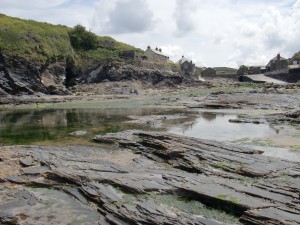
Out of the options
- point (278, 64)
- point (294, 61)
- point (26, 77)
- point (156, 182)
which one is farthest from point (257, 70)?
point (156, 182)

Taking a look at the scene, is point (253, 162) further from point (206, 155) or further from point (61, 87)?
point (61, 87)

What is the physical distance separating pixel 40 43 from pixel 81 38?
2366 centimetres

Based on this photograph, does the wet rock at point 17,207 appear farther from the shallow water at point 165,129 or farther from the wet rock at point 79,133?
the wet rock at point 79,133

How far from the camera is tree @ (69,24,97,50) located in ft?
415

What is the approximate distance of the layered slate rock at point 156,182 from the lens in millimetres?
15336

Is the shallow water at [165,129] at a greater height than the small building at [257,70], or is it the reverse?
the small building at [257,70]

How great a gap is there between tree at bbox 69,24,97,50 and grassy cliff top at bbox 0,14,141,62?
1.26 meters

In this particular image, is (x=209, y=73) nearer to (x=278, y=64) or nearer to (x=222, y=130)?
(x=278, y=64)

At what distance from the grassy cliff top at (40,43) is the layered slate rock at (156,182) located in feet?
248

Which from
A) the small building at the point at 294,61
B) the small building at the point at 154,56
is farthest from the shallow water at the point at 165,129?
the small building at the point at 294,61

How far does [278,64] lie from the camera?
140 meters

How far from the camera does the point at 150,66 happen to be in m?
127

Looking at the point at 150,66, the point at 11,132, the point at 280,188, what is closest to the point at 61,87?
the point at 150,66

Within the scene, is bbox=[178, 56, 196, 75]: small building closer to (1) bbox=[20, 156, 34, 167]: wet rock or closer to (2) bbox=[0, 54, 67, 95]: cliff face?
(2) bbox=[0, 54, 67, 95]: cliff face
